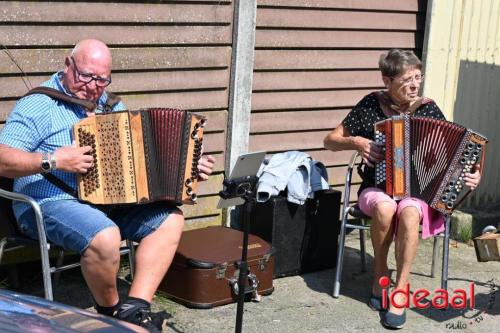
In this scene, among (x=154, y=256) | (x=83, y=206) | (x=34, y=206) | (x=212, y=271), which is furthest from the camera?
(x=212, y=271)

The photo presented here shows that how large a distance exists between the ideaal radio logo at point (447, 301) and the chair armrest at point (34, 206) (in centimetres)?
194

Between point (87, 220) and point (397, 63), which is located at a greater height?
point (397, 63)

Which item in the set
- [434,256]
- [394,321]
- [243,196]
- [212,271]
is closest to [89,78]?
[243,196]

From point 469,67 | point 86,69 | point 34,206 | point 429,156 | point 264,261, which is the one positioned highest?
point 86,69

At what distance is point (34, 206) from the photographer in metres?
3.93

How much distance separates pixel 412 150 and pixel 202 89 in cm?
138

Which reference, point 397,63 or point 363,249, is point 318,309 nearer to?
point 363,249

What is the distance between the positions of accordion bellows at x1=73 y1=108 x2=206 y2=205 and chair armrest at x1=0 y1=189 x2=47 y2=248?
0.23 metres

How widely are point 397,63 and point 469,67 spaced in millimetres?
1879

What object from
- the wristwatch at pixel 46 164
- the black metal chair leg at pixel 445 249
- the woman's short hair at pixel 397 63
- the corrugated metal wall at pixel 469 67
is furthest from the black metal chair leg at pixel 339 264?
the wristwatch at pixel 46 164

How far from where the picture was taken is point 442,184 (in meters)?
4.87

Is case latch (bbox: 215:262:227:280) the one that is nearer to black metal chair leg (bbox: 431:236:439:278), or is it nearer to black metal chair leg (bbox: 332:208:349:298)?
black metal chair leg (bbox: 332:208:349:298)

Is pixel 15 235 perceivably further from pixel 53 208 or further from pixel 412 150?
pixel 412 150

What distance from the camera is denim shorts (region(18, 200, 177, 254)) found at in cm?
401
